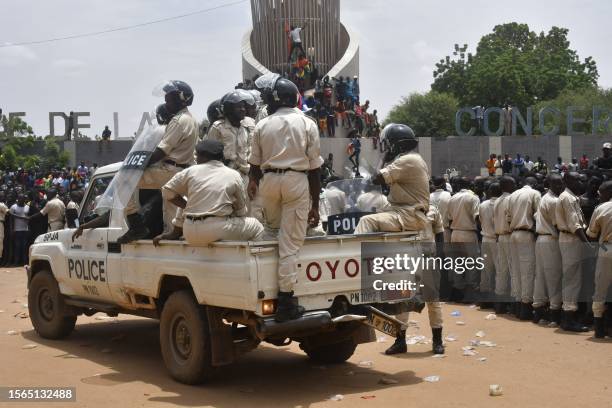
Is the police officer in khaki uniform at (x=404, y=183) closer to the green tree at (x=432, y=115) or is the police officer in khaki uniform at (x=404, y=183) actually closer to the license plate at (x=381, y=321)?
the license plate at (x=381, y=321)

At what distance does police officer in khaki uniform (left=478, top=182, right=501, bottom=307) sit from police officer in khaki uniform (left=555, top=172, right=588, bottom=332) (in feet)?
6.19

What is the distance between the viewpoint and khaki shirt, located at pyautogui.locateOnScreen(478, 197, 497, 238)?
11859mm

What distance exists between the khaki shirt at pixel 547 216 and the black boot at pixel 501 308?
1.73 m

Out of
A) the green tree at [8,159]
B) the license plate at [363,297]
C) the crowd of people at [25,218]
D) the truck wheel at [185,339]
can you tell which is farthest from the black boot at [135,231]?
the green tree at [8,159]

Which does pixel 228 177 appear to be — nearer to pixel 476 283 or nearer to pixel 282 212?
pixel 282 212

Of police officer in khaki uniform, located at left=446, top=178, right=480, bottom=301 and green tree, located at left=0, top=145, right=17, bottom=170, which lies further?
green tree, located at left=0, top=145, right=17, bottom=170

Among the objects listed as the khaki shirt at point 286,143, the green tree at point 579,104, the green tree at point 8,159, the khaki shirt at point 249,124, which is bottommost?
the khaki shirt at point 286,143

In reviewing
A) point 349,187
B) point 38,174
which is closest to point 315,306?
point 349,187

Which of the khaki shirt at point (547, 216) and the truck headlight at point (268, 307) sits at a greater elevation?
the khaki shirt at point (547, 216)

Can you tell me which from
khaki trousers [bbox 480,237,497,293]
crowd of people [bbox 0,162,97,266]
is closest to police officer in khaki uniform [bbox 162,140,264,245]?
khaki trousers [bbox 480,237,497,293]

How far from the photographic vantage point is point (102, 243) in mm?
8500

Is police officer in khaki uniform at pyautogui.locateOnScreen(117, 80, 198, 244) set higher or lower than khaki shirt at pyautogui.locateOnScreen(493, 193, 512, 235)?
higher

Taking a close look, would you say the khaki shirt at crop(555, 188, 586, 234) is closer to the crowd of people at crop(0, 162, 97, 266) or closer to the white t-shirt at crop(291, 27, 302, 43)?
the crowd of people at crop(0, 162, 97, 266)

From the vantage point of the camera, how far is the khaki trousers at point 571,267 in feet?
32.3
